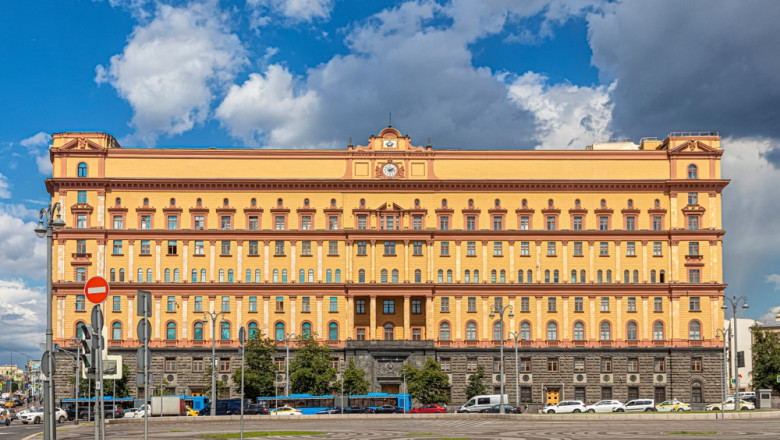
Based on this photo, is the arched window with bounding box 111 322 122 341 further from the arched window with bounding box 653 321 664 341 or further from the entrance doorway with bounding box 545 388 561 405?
the arched window with bounding box 653 321 664 341

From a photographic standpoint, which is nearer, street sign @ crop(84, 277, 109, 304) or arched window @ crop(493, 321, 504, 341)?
street sign @ crop(84, 277, 109, 304)

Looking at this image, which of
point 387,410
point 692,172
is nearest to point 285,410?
point 387,410

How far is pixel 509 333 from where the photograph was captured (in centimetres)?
11531

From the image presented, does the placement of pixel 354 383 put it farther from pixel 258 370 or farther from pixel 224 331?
pixel 224 331

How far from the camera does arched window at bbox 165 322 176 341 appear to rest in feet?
377

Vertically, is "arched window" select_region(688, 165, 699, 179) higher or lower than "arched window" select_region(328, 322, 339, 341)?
higher

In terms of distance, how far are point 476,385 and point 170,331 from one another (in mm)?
37822

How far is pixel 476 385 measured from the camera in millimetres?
110250

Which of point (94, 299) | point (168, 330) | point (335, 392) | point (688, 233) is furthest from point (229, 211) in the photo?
point (94, 299)

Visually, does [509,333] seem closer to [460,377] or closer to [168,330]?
[460,377]

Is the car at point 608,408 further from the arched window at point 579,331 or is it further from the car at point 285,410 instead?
the car at point 285,410

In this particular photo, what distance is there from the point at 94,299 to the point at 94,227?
89418mm

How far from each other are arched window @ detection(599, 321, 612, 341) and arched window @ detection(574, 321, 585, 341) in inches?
86.2

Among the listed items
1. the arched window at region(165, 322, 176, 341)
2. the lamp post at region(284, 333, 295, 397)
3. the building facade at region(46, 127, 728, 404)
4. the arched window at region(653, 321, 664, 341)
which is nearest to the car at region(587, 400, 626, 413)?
the building facade at region(46, 127, 728, 404)
